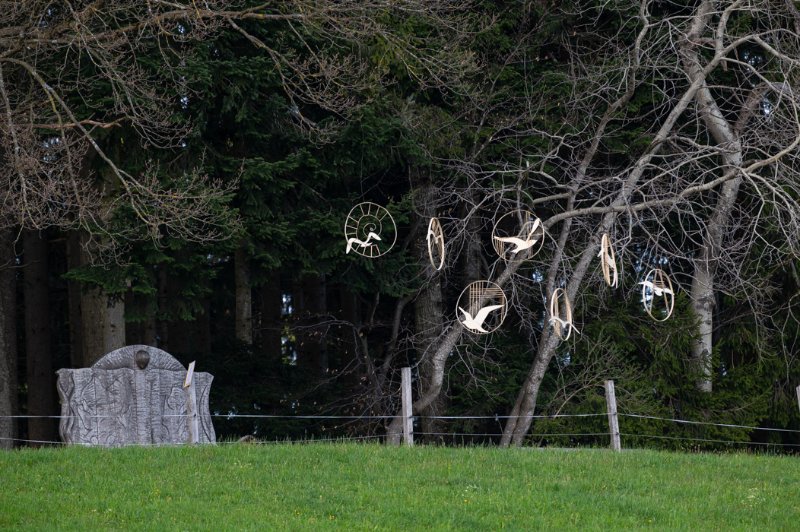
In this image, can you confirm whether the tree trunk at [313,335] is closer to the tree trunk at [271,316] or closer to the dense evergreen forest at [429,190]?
the dense evergreen forest at [429,190]

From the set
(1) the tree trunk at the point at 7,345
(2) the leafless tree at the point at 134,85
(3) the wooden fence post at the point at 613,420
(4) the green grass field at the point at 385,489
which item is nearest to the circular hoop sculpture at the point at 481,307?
(4) the green grass field at the point at 385,489

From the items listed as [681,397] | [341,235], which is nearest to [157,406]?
[341,235]

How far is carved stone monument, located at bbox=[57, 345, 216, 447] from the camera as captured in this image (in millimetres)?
15859

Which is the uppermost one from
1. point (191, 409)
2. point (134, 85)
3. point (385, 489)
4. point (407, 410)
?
point (134, 85)

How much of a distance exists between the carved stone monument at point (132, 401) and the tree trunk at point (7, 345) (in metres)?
2.42

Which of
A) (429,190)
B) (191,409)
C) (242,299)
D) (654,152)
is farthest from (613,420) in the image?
(242,299)

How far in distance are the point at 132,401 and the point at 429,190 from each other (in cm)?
618

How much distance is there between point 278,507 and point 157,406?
18.2 feet

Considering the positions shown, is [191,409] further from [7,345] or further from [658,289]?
[7,345]

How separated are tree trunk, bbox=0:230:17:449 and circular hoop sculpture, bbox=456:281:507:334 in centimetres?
692

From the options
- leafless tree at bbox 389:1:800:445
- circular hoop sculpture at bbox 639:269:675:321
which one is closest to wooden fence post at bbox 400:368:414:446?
leafless tree at bbox 389:1:800:445

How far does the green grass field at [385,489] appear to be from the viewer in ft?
35.8

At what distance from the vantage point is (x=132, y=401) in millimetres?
16219

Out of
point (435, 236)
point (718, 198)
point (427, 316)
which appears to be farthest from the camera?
point (427, 316)
